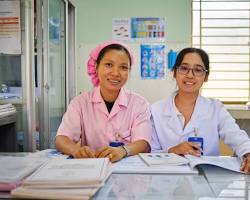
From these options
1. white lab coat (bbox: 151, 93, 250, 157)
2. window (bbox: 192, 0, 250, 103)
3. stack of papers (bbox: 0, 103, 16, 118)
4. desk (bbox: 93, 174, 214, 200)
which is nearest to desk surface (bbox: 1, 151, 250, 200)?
desk (bbox: 93, 174, 214, 200)

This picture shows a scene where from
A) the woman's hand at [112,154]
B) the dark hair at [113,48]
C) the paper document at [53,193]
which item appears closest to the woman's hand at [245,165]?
the woman's hand at [112,154]

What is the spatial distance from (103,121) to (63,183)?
816 millimetres

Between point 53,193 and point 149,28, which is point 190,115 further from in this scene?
point 149,28

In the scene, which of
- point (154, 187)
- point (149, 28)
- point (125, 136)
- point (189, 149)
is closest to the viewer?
point (154, 187)

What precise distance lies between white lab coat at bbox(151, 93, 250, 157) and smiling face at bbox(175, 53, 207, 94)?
85 mm

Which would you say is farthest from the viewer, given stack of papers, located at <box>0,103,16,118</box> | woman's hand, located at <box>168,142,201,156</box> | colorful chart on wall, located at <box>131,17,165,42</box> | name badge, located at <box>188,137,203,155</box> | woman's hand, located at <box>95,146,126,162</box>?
colorful chart on wall, located at <box>131,17,165,42</box>

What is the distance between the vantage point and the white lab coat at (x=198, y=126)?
5.14 feet

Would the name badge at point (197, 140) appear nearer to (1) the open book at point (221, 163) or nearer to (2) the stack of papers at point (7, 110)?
(1) the open book at point (221, 163)

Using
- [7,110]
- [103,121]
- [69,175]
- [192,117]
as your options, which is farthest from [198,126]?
[7,110]

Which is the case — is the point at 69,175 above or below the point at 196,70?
below

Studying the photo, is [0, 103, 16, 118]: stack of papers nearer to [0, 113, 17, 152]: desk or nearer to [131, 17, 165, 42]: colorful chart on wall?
[0, 113, 17, 152]: desk

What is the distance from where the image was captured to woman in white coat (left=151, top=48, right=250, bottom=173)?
5.15 ft

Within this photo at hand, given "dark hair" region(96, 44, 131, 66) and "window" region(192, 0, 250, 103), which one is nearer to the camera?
"dark hair" region(96, 44, 131, 66)

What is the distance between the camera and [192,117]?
159cm
